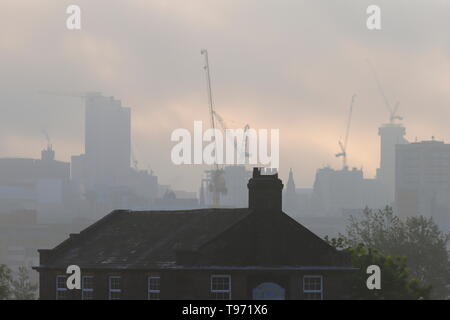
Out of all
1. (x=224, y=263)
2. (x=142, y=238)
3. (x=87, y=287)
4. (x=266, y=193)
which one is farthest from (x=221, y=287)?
(x=142, y=238)

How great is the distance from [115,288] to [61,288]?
5.43m

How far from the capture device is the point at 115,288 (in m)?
102

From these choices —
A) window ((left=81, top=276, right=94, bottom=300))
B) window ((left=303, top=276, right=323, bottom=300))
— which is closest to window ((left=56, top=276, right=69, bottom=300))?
window ((left=81, top=276, right=94, bottom=300))

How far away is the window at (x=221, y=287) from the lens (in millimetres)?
98438

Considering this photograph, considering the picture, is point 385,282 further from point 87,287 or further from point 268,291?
point 87,287

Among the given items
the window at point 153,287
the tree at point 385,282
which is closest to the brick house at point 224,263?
the window at point 153,287

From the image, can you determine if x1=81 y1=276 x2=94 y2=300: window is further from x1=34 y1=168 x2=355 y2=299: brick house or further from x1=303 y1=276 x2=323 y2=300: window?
x1=303 y1=276 x2=323 y2=300: window

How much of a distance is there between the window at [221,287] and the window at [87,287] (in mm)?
8632

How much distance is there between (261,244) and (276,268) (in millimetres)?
2302

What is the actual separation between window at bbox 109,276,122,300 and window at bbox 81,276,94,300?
1.30m

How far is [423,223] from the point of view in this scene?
6698 inches
